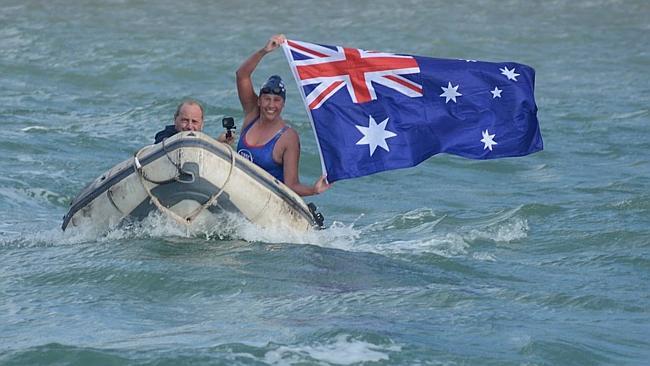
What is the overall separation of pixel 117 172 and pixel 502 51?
51.1ft

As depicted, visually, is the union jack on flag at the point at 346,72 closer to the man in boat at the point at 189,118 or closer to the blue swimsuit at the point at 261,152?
the blue swimsuit at the point at 261,152

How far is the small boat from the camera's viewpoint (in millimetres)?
9867

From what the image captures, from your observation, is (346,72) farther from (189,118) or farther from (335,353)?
(335,353)

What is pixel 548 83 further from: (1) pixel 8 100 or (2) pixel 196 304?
(2) pixel 196 304

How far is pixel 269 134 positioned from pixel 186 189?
2.71 feet

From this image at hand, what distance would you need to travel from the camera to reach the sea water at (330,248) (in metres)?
7.88

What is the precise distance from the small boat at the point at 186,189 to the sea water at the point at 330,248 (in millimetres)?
143

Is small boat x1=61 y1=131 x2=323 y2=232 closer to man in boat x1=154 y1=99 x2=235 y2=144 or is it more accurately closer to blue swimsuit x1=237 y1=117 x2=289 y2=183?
man in boat x1=154 y1=99 x2=235 y2=144

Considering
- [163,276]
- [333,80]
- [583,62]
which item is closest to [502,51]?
[583,62]

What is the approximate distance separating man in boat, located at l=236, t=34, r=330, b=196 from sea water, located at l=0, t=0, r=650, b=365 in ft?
1.66

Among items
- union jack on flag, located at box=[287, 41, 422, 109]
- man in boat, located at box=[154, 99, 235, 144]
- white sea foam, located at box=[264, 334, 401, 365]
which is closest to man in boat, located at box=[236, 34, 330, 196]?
union jack on flag, located at box=[287, 41, 422, 109]

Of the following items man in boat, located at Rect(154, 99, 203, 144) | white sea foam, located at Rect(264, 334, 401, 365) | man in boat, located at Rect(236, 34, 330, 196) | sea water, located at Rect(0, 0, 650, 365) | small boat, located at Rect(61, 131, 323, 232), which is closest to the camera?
white sea foam, located at Rect(264, 334, 401, 365)

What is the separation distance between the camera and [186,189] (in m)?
9.98

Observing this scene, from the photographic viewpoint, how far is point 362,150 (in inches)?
408
